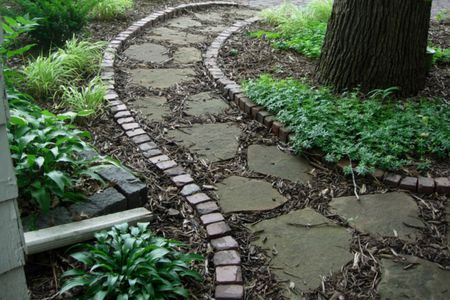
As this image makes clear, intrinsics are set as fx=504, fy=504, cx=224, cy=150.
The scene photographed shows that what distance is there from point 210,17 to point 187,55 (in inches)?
75.3

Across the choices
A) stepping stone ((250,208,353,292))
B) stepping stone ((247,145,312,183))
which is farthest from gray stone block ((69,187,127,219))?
stepping stone ((247,145,312,183))

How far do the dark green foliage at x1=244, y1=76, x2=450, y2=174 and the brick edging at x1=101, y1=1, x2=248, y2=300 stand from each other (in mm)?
876

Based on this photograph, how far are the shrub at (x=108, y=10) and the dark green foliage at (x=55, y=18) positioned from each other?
1.00 meters

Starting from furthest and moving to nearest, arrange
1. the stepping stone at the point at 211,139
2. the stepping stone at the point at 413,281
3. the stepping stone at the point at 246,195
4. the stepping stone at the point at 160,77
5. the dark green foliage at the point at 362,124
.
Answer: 1. the stepping stone at the point at 160,77
2. the stepping stone at the point at 211,139
3. the dark green foliage at the point at 362,124
4. the stepping stone at the point at 246,195
5. the stepping stone at the point at 413,281

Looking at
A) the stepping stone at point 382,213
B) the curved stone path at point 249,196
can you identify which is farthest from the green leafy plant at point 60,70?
the stepping stone at point 382,213

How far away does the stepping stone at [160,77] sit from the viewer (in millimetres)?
4748

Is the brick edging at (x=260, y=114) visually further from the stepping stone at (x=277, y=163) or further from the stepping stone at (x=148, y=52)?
the stepping stone at (x=148, y=52)

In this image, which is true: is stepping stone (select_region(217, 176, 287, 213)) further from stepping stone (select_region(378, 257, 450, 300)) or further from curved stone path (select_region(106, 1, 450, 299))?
stepping stone (select_region(378, 257, 450, 300))

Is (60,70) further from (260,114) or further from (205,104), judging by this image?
(260,114)

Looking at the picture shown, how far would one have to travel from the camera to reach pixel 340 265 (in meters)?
2.52

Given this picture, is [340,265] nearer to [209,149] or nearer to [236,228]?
[236,228]

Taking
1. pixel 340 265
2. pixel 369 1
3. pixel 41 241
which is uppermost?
pixel 369 1

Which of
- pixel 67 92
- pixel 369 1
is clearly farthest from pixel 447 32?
pixel 67 92

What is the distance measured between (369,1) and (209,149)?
1.77 metres
